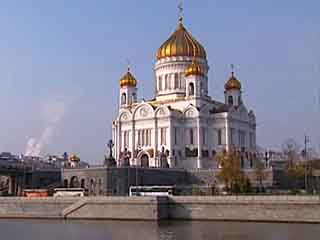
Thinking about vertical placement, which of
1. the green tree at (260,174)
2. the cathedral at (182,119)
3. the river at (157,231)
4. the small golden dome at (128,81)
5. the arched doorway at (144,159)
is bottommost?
the river at (157,231)

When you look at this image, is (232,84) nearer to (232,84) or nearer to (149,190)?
(232,84)

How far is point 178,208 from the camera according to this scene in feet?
151

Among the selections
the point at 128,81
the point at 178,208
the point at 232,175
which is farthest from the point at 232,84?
the point at 178,208

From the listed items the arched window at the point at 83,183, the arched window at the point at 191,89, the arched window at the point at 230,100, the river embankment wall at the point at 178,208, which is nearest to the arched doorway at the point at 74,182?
the arched window at the point at 83,183

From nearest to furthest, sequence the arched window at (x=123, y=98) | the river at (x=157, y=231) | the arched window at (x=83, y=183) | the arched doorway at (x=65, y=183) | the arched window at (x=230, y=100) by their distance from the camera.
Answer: the river at (x=157, y=231)
the arched window at (x=83, y=183)
the arched doorway at (x=65, y=183)
the arched window at (x=230, y=100)
the arched window at (x=123, y=98)

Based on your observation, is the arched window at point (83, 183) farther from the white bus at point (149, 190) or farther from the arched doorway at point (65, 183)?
the white bus at point (149, 190)

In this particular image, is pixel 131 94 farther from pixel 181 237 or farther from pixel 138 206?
pixel 181 237

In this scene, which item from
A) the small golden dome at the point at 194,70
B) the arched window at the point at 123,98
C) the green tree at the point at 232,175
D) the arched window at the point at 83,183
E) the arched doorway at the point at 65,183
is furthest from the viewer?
the arched window at the point at 123,98

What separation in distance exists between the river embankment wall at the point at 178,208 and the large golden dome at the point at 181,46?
106ft

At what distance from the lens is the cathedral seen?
7206 cm

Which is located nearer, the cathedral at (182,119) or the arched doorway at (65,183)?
the arched doorway at (65,183)

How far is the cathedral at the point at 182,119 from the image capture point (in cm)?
7206

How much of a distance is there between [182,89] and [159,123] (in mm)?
7003

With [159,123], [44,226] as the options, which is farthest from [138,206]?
[159,123]
